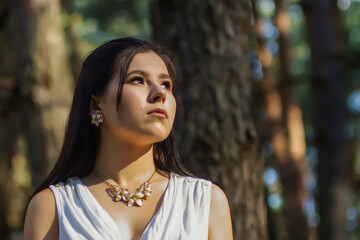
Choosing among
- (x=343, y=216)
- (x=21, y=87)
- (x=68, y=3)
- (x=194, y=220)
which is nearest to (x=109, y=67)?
(x=194, y=220)

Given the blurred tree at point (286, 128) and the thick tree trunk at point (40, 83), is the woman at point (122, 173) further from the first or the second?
the blurred tree at point (286, 128)

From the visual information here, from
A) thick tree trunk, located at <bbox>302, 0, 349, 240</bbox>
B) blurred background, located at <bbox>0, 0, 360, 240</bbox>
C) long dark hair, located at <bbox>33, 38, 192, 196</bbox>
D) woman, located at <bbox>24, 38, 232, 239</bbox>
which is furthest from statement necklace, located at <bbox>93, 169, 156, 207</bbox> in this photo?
thick tree trunk, located at <bbox>302, 0, 349, 240</bbox>

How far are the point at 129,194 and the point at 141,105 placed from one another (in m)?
0.42

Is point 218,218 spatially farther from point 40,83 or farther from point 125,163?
point 40,83

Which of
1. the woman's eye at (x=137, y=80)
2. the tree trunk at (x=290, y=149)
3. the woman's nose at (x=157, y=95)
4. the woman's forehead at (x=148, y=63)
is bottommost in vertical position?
the tree trunk at (x=290, y=149)

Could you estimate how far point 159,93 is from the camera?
3.12 metres

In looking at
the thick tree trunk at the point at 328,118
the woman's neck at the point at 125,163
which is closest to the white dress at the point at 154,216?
the woman's neck at the point at 125,163

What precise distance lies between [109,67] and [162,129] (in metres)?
0.38

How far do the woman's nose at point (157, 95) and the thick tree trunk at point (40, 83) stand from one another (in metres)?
5.14

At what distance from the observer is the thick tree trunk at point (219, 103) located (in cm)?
511

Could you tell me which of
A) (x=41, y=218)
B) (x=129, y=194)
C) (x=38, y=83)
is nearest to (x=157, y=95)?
(x=129, y=194)

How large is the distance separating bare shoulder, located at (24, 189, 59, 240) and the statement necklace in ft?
0.86

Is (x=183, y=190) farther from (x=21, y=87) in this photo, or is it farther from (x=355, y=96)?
(x=355, y=96)

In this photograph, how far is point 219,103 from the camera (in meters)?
5.16
